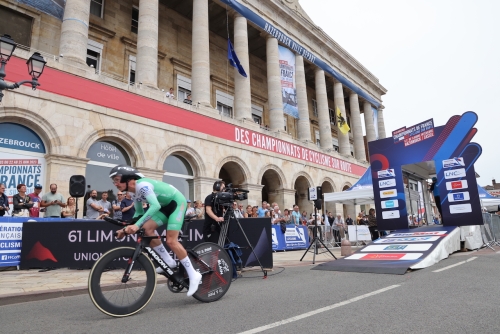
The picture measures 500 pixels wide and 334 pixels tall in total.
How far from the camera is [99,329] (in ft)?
11.4

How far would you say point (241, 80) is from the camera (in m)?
21.6

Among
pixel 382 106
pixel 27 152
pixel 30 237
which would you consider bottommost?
pixel 30 237

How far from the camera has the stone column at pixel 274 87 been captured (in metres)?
23.1

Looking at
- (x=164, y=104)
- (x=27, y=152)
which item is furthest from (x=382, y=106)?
(x=27, y=152)

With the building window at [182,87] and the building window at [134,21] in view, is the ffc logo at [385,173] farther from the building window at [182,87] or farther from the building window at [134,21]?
the building window at [134,21]

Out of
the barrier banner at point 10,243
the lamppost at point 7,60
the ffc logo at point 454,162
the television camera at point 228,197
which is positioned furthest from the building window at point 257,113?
the television camera at point 228,197

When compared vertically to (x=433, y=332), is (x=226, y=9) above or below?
above

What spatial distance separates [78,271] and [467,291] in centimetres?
789

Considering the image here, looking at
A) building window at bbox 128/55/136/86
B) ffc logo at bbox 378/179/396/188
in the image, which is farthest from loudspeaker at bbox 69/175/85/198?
building window at bbox 128/55/136/86

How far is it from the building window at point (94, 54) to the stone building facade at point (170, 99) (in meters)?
0.06

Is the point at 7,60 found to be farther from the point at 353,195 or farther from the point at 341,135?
the point at 341,135

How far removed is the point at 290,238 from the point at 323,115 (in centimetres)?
1584

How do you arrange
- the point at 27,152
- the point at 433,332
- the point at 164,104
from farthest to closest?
1. the point at 164,104
2. the point at 27,152
3. the point at 433,332

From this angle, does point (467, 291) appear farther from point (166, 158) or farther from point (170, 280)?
point (166, 158)
